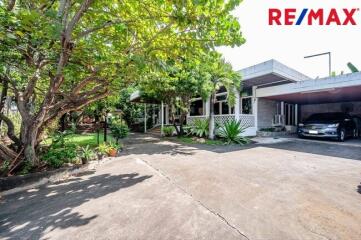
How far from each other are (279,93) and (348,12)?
5.43 meters

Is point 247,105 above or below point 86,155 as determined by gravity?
above

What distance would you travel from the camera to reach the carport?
30.0 ft

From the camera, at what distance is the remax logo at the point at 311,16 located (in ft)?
19.7

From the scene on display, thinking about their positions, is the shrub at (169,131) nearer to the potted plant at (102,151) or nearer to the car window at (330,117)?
the potted plant at (102,151)

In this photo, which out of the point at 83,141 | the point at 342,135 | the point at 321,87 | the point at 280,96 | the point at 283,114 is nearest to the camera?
the point at 321,87

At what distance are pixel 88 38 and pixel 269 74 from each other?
8390 millimetres

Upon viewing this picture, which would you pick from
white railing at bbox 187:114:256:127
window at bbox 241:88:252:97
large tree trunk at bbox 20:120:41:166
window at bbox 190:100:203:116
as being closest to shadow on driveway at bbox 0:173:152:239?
large tree trunk at bbox 20:120:41:166

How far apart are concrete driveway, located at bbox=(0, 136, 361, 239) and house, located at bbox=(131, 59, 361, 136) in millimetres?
5387

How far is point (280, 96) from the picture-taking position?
39.2ft

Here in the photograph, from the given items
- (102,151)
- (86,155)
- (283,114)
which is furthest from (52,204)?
(283,114)

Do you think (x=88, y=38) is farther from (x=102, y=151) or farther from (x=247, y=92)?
(x=247, y=92)

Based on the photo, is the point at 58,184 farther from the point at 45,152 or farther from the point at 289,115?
the point at 289,115

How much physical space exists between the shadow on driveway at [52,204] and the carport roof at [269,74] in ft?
26.2

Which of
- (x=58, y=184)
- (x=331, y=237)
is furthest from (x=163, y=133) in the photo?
(x=331, y=237)
